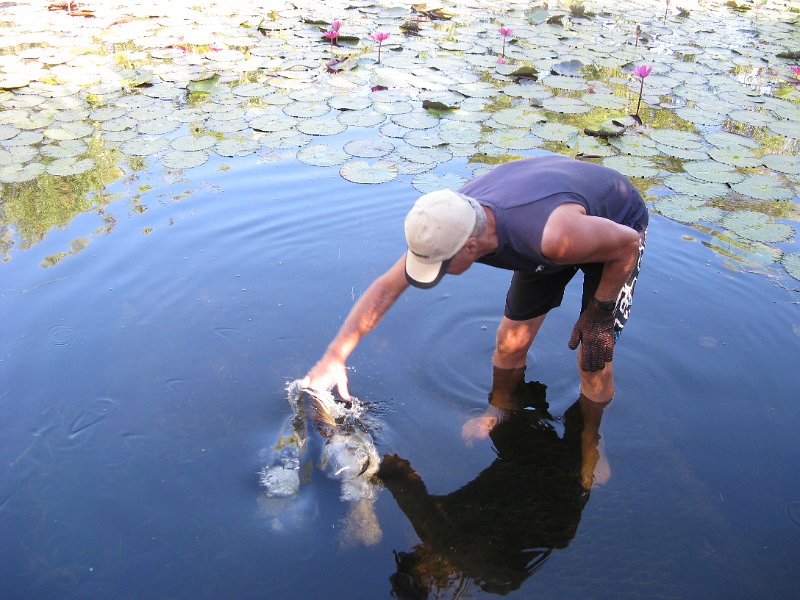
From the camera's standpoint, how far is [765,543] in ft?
8.07

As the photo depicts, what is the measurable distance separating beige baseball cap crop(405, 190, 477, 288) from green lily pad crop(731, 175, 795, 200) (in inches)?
129

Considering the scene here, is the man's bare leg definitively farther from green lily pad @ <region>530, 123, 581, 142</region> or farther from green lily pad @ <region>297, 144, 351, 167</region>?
green lily pad @ <region>530, 123, 581, 142</region>

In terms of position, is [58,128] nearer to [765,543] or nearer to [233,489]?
[233,489]

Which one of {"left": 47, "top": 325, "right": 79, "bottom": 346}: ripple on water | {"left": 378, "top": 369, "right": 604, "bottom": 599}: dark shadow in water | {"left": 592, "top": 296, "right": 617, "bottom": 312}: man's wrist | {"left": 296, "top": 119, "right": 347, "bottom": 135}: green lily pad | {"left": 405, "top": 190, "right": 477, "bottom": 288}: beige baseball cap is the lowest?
{"left": 378, "top": 369, "right": 604, "bottom": 599}: dark shadow in water

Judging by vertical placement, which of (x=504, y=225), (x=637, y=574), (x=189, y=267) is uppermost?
(x=504, y=225)

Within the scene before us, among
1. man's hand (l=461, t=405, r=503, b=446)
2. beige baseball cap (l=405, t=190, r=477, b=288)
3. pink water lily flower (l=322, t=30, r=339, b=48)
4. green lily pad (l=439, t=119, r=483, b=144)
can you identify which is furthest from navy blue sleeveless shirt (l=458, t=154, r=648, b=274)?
pink water lily flower (l=322, t=30, r=339, b=48)

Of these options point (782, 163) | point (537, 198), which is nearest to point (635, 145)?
point (782, 163)

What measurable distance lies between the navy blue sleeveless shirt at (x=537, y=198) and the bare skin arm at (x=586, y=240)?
32mm

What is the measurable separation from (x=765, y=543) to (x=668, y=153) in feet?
10.8

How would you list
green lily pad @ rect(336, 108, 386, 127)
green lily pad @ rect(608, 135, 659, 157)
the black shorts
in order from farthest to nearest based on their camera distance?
green lily pad @ rect(336, 108, 386, 127) → green lily pad @ rect(608, 135, 659, 157) → the black shorts

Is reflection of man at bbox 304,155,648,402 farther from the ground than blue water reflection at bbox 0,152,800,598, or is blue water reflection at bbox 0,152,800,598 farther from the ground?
reflection of man at bbox 304,155,648,402

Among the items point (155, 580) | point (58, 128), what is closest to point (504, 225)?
point (155, 580)

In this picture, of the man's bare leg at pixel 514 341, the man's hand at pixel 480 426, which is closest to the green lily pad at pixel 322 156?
the man's bare leg at pixel 514 341

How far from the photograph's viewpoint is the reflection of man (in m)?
2.04
